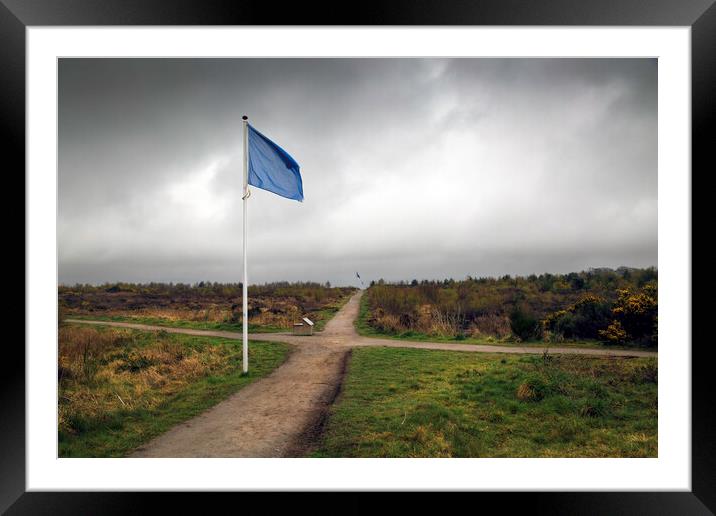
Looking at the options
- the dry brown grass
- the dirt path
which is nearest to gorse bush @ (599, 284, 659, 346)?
the dirt path

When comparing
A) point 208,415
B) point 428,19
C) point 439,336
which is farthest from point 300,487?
point 439,336

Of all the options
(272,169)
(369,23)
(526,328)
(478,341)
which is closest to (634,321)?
(526,328)

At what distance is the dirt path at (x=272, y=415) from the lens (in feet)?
9.80

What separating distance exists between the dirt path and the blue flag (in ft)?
9.16

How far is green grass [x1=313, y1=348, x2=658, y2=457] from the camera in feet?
10.3

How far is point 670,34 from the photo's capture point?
2281 mm

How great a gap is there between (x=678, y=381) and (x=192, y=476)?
127 inches

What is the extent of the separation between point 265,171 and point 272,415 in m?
3.47

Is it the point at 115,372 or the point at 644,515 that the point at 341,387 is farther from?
the point at 115,372

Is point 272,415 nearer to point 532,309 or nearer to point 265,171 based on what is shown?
point 265,171

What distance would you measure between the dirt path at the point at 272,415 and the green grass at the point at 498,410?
10.9 inches

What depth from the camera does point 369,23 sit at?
1.96 m

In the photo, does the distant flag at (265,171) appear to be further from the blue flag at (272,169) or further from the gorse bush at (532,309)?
the gorse bush at (532,309)

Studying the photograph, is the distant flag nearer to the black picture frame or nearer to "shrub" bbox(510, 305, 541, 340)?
the black picture frame
